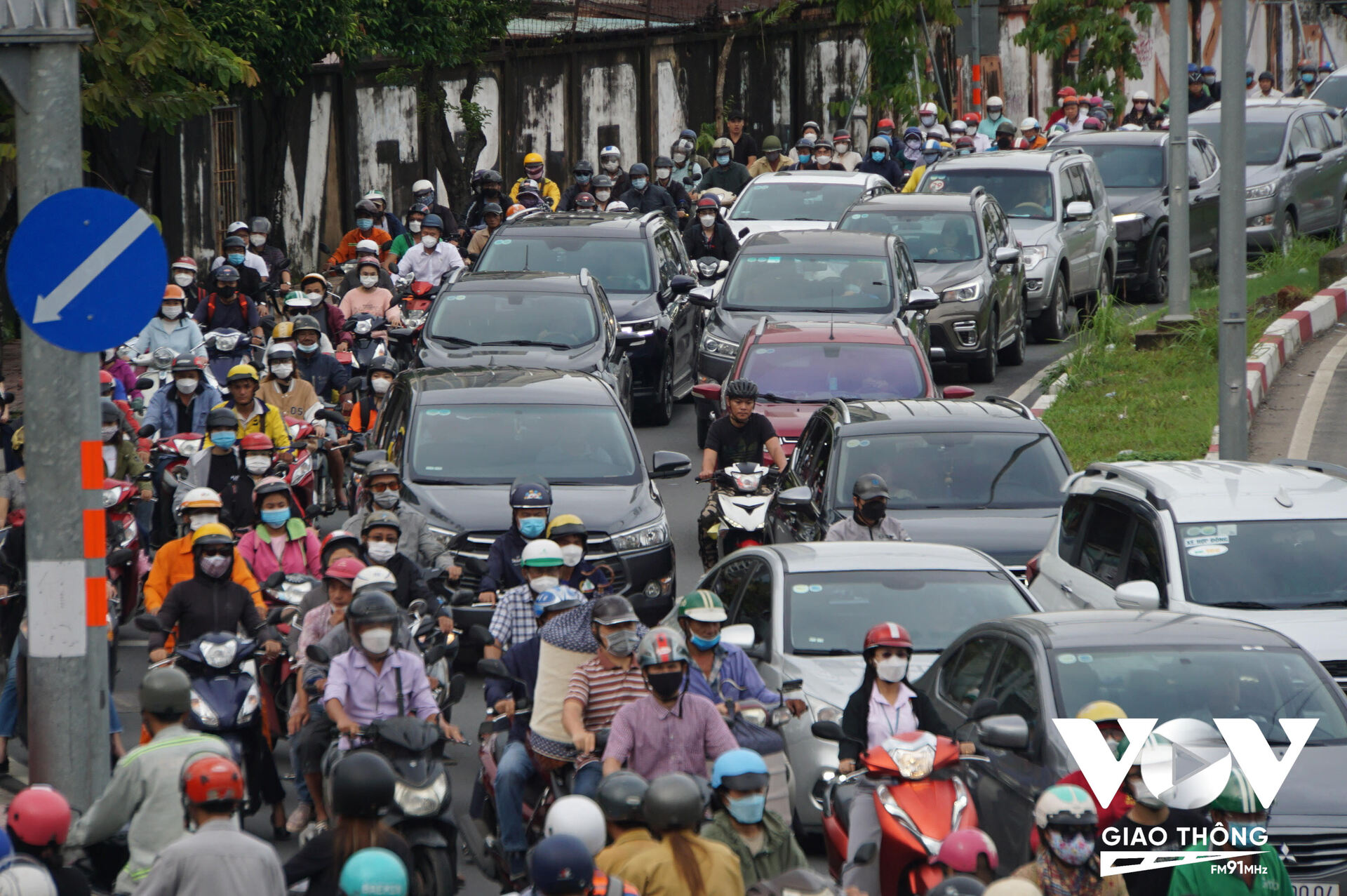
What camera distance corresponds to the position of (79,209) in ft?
24.9

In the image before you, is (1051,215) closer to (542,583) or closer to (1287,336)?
(1287,336)

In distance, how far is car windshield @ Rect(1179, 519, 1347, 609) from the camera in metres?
10.6

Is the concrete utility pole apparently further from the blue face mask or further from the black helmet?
the black helmet

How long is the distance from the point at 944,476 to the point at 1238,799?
6.85 m

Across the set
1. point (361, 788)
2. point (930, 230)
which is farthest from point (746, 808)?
point (930, 230)

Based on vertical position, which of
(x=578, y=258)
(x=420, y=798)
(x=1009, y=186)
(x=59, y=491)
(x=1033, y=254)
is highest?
(x=1009, y=186)

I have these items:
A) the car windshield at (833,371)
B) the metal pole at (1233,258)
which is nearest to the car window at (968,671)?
the metal pole at (1233,258)

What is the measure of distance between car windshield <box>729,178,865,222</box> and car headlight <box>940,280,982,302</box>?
4.46 metres

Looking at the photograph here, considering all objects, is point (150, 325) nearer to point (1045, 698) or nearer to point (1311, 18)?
point (1045, 698)

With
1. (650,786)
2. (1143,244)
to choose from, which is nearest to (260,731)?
(650,786)

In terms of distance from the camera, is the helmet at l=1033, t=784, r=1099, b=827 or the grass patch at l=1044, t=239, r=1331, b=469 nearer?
the helmet at l=1033, t=784, r=1099, b=827

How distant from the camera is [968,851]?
6547 millimetres

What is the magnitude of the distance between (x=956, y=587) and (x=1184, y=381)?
31.7 ft

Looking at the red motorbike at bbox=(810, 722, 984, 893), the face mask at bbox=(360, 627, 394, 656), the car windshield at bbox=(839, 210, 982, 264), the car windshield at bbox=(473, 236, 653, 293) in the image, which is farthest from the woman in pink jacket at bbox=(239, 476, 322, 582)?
the car windshield at bbox=(839, 210, 982, 264)
